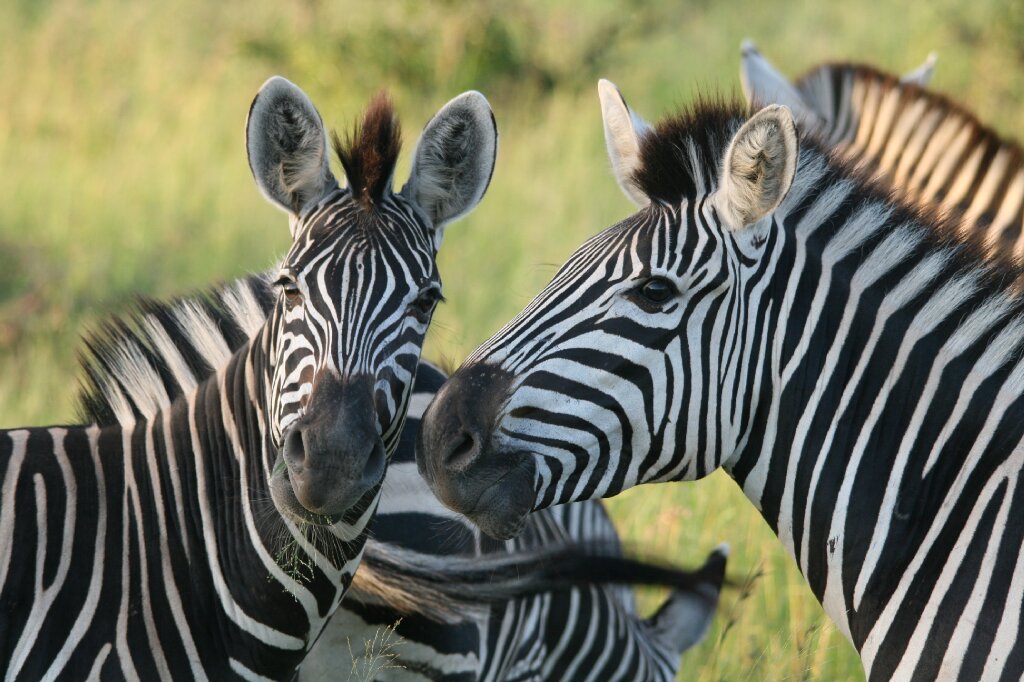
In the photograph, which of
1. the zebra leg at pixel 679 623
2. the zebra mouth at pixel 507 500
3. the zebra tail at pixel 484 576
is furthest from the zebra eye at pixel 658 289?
the zebra leg at pixel 679 623

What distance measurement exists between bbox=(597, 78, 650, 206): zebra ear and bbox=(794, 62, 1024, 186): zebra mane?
4.48 metres

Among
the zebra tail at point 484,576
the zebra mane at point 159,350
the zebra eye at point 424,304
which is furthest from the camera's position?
the zebra mane at point 159,350

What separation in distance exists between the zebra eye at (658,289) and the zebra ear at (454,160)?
110cm

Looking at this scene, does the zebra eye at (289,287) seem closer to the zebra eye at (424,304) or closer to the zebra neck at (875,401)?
the zebra eye at (424,304)

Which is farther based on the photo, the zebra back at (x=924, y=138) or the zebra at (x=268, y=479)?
the zebra back at (x=924, y=138)

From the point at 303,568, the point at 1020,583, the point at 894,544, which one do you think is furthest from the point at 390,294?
the point at 1020,583

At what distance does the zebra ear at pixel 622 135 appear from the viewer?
3.64 meters

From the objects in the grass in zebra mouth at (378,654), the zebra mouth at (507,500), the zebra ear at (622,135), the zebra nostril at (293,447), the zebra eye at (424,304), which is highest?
the zebra ear at (622,135)

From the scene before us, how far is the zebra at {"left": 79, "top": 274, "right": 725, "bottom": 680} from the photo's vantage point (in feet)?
13.1

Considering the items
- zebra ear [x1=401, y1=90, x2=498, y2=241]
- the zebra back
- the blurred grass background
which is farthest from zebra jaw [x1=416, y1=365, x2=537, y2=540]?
the zebra back

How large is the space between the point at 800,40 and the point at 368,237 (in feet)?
49.6

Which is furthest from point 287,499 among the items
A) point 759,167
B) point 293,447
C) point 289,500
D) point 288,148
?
point 759,167

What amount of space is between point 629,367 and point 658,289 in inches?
9.8

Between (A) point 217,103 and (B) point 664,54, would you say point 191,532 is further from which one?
(B) point 664,54
